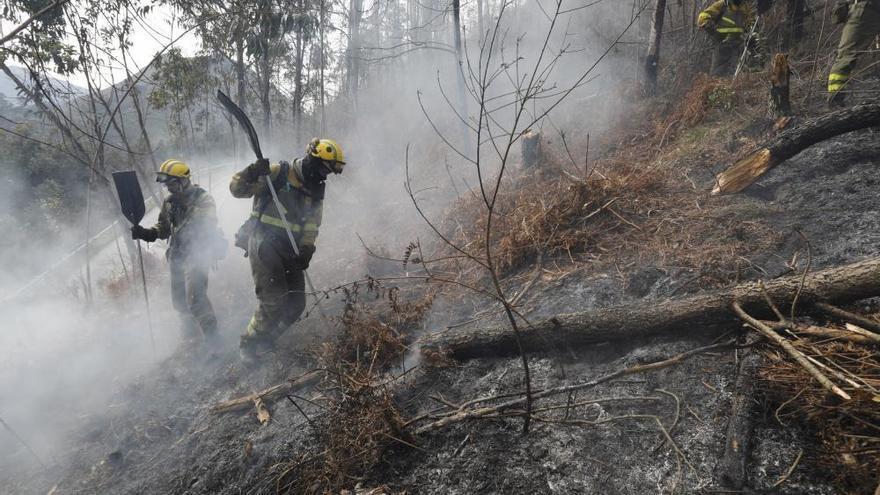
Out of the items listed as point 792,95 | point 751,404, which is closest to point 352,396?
point 751,404

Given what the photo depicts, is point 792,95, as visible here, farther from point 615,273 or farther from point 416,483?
point 416,483

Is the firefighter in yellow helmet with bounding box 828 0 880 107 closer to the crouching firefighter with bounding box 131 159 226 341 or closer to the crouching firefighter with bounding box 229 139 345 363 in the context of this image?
the crouching firefighter with bounding box 229 139 345 363

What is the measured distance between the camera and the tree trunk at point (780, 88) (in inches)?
176

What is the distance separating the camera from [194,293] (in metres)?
5.01

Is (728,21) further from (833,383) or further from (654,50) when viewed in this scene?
(833,383)

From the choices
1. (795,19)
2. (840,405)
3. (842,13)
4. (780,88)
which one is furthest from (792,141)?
(795,19)

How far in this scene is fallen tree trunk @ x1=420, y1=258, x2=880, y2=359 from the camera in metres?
2.26

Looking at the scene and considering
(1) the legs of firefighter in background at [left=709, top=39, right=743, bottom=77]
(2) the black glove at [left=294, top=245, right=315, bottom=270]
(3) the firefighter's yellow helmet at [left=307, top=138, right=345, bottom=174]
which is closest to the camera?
(3) the firefighter's yellow helmet at [left=307, top=138, right=345, bottom=174]

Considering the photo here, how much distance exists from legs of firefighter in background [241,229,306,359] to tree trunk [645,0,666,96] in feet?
22.2

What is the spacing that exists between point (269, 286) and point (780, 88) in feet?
19.3

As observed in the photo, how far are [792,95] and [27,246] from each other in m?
19.5

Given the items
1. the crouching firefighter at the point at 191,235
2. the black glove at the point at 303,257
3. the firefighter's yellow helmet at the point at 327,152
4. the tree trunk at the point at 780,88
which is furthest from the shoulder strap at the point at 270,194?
the tree trunk at the point at 780,88

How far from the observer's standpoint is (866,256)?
2.71 meters

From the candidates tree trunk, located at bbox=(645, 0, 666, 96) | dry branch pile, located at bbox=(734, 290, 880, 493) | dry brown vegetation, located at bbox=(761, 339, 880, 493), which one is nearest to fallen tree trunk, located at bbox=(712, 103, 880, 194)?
dry branch pile, located at bbox=(734, 290, 880, 493)
